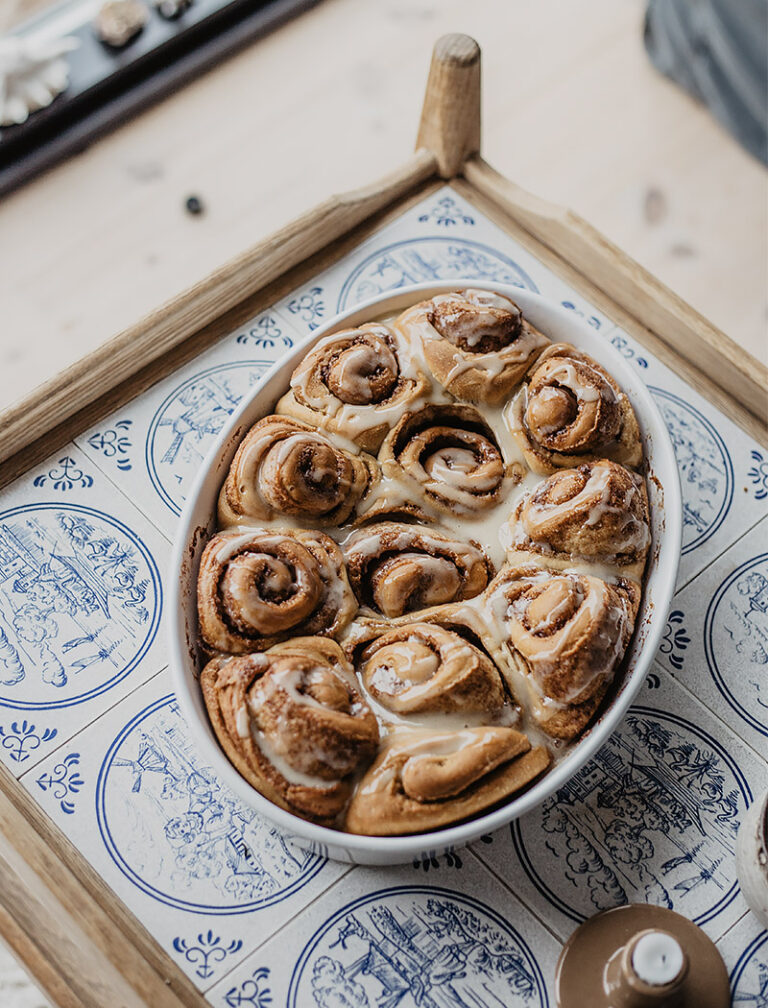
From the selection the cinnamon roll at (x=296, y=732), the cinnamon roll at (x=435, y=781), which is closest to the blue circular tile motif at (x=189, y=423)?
the cinnamon roll at (x=296, y=732)

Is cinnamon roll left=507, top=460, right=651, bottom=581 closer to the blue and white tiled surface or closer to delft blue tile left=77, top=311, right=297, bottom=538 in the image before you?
the blue and white tiled surface

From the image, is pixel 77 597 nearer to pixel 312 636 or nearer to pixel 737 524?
pixel 312 636

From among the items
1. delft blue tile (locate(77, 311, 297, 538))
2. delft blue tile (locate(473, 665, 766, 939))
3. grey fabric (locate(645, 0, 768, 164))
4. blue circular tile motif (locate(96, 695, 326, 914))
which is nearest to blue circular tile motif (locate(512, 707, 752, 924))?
delft blue tile (locate(473, 665, 766, 939))

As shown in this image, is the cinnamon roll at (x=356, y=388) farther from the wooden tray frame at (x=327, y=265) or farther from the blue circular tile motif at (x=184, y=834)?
the blue circular tile motif at (x=184, y=834)

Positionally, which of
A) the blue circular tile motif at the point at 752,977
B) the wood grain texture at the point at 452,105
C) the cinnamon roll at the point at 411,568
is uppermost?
the wood grain texture at the point at 452,105

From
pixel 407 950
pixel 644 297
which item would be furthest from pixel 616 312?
pixel 407 950

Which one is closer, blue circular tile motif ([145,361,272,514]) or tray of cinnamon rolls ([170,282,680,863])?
tray of cinnamon rolls ([170,282,680,863])
